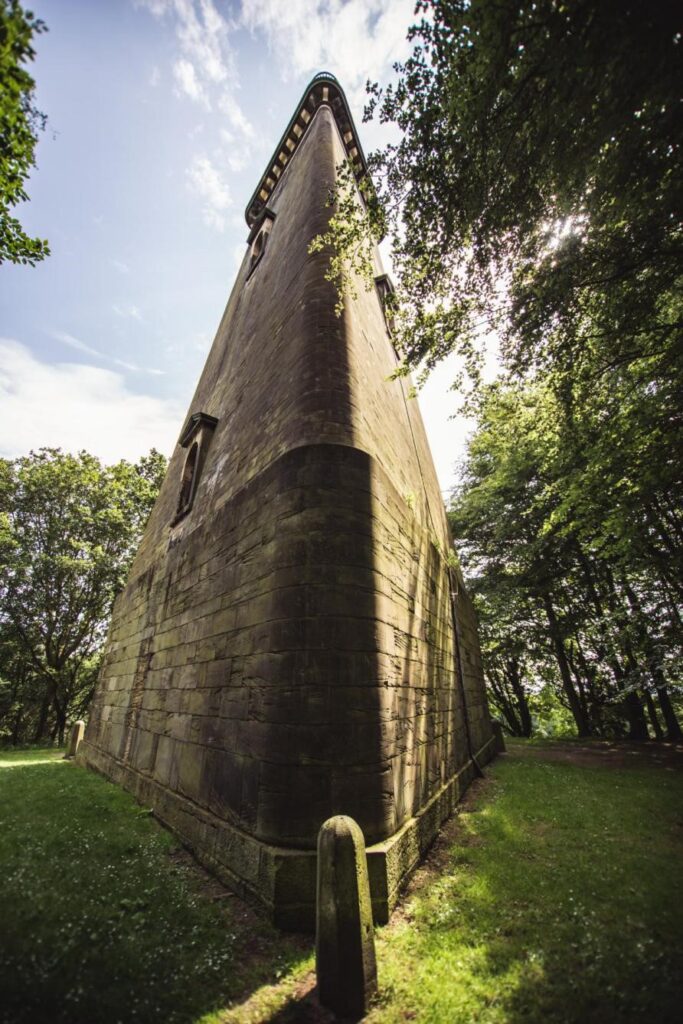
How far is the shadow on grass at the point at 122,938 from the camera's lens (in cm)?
222

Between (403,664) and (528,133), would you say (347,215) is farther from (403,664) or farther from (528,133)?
(403,664)

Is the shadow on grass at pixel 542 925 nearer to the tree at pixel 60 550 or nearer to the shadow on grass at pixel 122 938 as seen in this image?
the shadow on grass at pixel 122 938

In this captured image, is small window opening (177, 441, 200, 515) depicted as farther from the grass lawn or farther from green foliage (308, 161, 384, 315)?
the grass lawn

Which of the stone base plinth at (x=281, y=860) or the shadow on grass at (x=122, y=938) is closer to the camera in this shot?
the shadow on grass at (x=122, y=938)

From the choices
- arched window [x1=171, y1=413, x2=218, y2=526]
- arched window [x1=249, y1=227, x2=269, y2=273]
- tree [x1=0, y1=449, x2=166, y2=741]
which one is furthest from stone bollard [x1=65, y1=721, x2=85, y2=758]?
arched window [x1=249, y1=227, x2=269, y2=273]

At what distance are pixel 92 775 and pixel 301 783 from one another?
25.7 feet

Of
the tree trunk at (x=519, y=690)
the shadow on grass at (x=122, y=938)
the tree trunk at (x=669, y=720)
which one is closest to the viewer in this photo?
the shadow on grass at (x=122, y=938)

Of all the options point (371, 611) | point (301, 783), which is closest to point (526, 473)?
point (371, 611)

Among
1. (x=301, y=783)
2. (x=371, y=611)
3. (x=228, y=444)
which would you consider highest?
(x=228, y=444)

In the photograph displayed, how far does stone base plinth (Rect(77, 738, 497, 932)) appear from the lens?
306 centimetres

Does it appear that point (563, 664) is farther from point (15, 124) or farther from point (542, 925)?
point (15, 124)

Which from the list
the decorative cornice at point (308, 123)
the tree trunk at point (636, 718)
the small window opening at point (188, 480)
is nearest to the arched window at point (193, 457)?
the small window opening at point (188, 480)

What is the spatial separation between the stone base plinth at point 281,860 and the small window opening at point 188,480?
16.2 ft

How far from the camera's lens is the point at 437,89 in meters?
4.58
